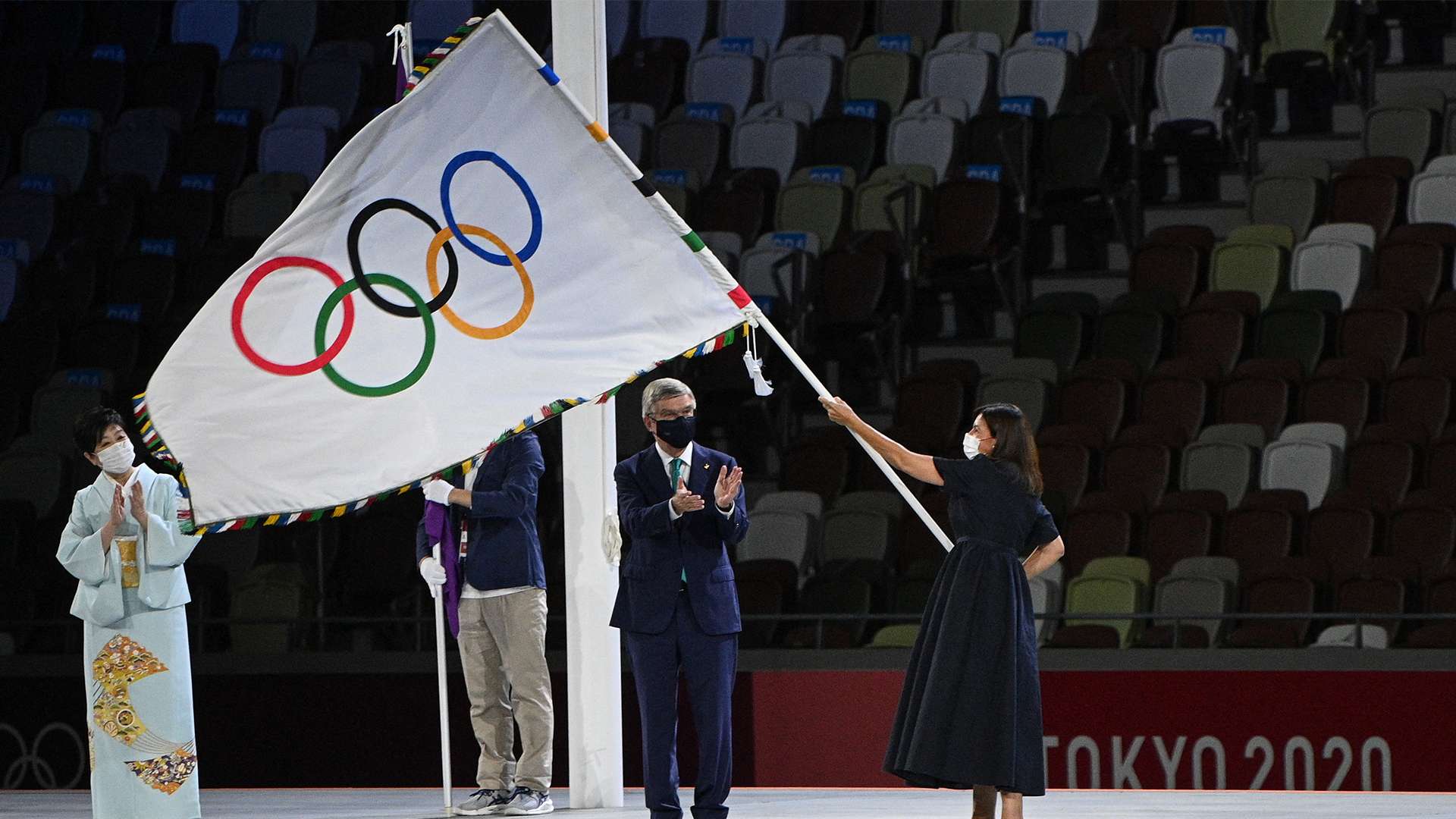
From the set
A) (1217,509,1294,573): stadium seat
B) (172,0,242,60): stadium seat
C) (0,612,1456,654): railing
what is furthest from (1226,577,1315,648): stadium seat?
(172,0,242,60): stadium seat

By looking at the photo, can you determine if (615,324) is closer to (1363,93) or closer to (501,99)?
(501,99)

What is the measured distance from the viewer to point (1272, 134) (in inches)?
478

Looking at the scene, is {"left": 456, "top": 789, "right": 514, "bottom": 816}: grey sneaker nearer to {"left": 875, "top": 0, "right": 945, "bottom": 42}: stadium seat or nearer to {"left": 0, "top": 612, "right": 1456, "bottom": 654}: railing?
{"left": 0, "top": 612, "right": 1456, "bottom": 654}: railing

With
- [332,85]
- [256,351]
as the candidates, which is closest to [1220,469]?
[256,351]

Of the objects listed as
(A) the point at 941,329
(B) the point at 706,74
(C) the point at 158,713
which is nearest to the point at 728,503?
(C) the point at 158,713

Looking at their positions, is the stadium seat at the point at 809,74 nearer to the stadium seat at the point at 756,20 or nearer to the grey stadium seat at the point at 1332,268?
the stadium seat at the point at 756,20

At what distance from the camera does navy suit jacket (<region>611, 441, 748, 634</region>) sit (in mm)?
5574

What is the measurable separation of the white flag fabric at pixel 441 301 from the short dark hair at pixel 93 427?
0.32m

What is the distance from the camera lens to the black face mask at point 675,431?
5.59 m

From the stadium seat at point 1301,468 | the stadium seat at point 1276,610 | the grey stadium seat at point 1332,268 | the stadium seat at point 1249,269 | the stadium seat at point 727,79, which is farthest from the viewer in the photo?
the stadium seat at point 727,79

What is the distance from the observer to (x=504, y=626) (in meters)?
6.37

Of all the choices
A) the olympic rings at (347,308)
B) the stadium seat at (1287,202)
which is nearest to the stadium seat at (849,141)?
the stadium seat at (1287,202)

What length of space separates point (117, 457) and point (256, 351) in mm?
581

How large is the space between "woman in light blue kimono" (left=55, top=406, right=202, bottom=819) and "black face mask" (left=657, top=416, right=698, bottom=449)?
1.42 m
